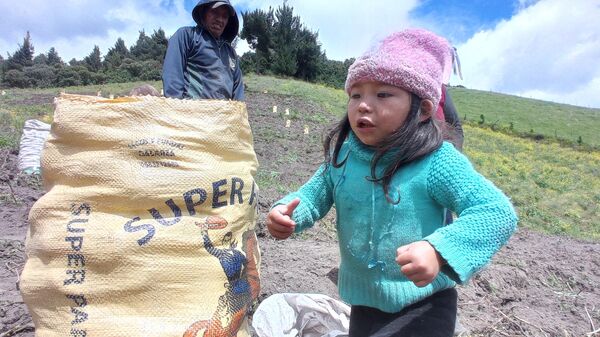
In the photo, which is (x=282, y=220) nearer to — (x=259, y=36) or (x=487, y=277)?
(x=487, y=277)

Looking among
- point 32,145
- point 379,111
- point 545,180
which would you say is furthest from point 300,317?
point 545,180

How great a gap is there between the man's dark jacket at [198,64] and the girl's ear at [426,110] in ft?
5.92

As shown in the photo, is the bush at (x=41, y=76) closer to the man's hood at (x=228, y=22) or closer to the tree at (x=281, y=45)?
the tree at (x=281, y=45)

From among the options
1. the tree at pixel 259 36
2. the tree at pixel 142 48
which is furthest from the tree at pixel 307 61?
the tree at pixel 142 48

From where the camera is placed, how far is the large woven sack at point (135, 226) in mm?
1538

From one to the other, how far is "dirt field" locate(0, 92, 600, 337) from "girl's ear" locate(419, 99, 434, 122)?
62.7 inches

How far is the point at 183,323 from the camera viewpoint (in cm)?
154

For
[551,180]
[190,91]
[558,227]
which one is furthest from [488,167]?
[190,91]

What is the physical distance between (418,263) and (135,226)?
2.92ft

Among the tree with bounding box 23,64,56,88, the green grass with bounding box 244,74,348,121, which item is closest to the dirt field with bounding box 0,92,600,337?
the green grass with bounding box 244,74,348,121

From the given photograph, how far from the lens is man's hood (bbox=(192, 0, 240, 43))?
3166 millimetres

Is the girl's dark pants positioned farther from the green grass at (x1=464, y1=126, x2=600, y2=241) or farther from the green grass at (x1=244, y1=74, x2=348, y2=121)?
the green grass at (x1=244, y1=74, x2=348, y2=121)

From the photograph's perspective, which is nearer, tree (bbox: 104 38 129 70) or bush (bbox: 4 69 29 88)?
bush (bbox: 4 69 29 88)

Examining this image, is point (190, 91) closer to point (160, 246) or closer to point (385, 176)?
point (160, 246)
